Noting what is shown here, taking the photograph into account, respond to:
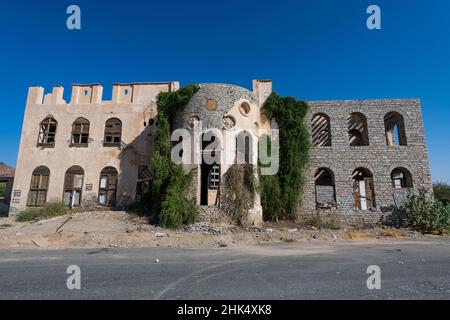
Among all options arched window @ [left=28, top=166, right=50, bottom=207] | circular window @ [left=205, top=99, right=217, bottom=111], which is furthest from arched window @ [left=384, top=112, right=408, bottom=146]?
arched window @ [left=28, top=166, right=50, bottom=207]

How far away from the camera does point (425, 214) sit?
1346 centimetres

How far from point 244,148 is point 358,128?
11.4m

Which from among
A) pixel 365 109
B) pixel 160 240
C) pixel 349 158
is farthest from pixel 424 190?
pixel 160 240

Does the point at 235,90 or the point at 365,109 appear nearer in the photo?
the point at 235,90

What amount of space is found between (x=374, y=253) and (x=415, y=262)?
4.53 feet

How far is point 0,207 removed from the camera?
1858 cm

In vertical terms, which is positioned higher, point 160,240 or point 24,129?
point 24,129

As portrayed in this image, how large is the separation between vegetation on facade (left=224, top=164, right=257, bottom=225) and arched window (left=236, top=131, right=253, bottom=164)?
1.19 feet

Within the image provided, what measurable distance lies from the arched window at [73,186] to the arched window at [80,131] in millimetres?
2027

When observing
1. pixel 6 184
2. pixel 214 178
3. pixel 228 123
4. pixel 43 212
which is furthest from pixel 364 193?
pixel 6 184

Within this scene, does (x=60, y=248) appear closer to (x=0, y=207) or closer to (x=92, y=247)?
(x=92, y=247)

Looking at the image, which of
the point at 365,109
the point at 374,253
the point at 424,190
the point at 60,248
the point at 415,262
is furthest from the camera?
the point at 365,109

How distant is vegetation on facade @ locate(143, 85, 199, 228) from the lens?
12.3 metres
